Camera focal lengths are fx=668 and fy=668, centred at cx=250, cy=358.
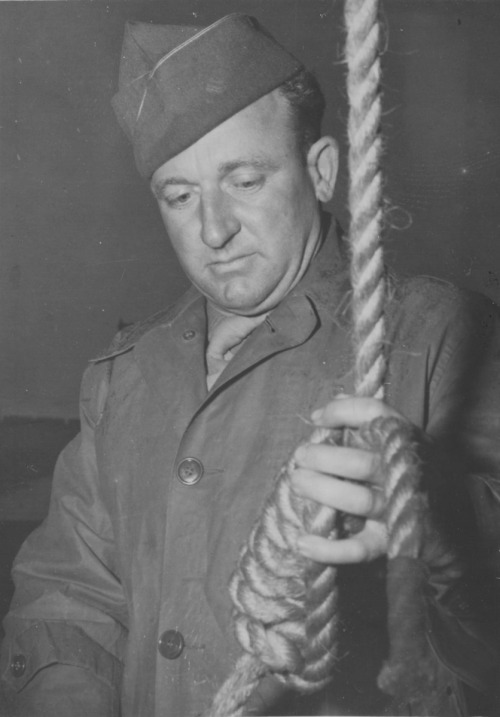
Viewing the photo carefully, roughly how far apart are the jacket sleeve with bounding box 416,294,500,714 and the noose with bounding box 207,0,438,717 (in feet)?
0.30

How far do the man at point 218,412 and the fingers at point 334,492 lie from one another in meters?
0.17

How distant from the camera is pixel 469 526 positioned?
610mm

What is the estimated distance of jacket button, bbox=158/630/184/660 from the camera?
0.77 meters

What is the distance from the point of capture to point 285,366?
839 mm

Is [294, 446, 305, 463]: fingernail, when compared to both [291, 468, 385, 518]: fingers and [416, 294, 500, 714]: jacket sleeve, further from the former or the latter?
[416, 294, 500, 714]: jacket sleeve

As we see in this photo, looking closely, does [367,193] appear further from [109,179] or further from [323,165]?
[109,179]

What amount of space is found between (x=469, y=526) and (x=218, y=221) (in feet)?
1.51

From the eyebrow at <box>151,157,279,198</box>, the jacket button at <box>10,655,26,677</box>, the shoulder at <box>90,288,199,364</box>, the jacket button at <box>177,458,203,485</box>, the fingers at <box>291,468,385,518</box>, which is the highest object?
the eyebrow at <box>151,157,279,198</box>

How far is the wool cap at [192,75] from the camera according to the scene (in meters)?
0.85

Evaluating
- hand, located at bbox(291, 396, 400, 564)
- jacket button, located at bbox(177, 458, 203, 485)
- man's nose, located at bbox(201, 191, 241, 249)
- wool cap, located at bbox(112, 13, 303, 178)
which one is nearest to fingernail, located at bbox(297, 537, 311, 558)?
hand, located at bbox(291, 396, 400, 564)

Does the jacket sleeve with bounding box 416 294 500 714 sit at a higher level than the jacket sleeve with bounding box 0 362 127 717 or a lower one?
higher

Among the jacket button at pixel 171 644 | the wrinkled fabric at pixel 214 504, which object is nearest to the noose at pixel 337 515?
the wrinkled fabric at pixel 214 504

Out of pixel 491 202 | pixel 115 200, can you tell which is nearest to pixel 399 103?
pixel 491 202

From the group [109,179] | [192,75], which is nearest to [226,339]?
[192,75]
